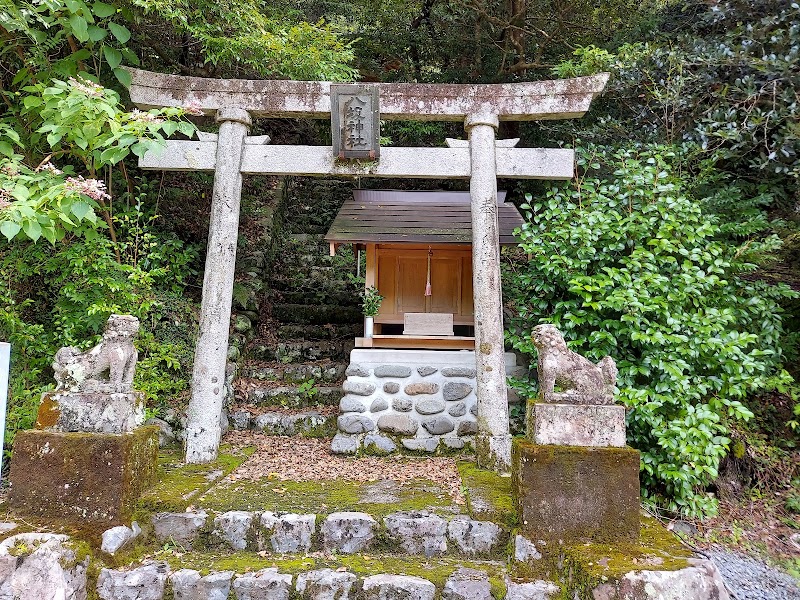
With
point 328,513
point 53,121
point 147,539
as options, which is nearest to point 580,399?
point 328,513

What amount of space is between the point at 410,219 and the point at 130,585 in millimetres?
4686

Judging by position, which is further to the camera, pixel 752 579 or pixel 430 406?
pixel 430 406

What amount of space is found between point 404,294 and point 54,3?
4.59m

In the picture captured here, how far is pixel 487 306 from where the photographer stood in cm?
495

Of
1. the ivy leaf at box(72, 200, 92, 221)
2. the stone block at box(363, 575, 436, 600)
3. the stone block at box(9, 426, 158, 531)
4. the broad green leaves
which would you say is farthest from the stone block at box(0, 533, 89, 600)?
the ivy leaf at box(72, 200, 92, 221)

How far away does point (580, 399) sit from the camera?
332 centimetres

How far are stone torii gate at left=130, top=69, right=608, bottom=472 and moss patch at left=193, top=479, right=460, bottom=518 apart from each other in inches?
54.3

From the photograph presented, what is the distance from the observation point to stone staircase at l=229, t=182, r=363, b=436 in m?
6.08

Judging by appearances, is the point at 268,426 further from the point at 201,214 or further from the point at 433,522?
the point at 201,214

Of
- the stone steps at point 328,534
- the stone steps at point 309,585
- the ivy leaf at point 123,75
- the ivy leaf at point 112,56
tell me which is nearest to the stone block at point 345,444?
the stone steps at point 328,534

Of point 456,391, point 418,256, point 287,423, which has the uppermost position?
point 418,256

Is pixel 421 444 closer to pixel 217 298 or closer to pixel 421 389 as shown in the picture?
pixel 421 389

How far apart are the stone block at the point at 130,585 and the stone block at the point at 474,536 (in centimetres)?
186

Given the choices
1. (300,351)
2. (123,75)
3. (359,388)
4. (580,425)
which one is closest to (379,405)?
(359,388)
